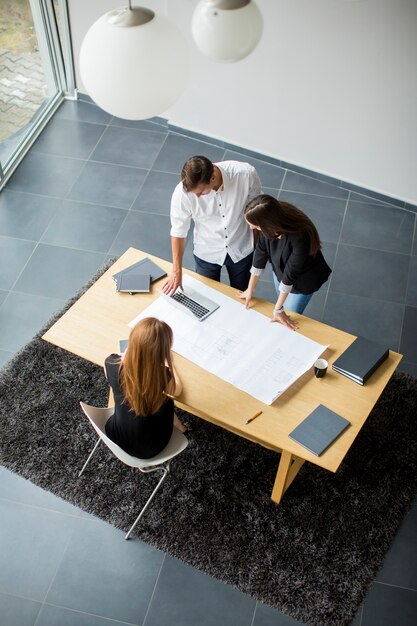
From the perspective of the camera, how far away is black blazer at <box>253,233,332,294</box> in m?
3.71

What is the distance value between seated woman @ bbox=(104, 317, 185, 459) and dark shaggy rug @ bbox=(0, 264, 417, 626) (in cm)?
57

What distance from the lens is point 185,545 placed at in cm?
389

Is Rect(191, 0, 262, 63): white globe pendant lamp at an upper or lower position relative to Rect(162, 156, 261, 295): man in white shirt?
upper

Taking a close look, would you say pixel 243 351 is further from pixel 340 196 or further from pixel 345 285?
pixel 340 196

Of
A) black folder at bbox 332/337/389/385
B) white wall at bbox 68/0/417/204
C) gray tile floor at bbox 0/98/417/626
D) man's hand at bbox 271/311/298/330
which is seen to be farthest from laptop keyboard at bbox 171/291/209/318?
white wall at bbox 68/0/417/204

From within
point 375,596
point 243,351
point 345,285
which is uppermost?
point 243,351

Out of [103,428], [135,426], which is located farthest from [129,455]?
[103,428]

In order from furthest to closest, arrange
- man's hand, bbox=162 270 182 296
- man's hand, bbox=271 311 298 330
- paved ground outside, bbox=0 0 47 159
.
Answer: paved ground outside, bbox=0 0 47 159
man's hand, bbox=162 270 182 296
man's hand, bbox=271 311 298 330

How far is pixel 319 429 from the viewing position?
3467mm

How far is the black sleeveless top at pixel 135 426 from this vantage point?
344 cm

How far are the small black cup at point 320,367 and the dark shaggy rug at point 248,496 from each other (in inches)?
30.9

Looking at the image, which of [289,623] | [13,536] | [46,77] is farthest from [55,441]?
[46,77]

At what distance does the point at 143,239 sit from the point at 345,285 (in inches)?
60.8

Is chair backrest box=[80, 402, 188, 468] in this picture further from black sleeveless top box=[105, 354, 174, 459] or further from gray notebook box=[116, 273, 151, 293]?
gray notebook box=[116, 273, 151, 293]
